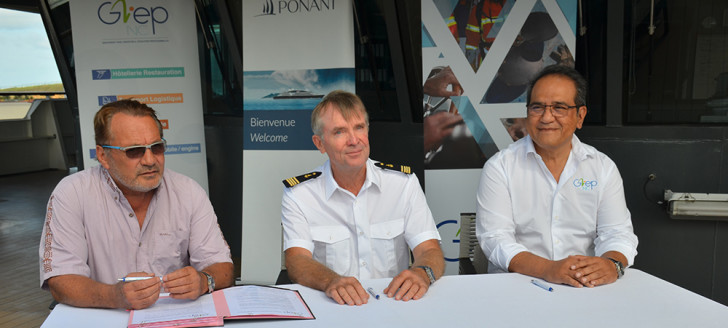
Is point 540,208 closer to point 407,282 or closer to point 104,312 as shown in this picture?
point 407,282

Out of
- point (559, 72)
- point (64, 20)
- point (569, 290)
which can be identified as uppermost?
point (64, 20)

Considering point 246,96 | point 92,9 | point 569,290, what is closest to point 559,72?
point 569,290

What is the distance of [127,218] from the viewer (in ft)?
7.00

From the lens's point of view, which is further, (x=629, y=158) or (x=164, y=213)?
(x=629, y=158)

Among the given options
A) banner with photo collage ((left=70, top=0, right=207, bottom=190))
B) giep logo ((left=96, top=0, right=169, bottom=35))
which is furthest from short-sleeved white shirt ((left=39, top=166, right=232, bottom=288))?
giep logo ((left=96, top=0, right=169, bottom=35))

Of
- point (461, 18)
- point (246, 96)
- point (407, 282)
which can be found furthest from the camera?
point (246, 96)

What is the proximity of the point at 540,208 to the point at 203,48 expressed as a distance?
4479 millimetres

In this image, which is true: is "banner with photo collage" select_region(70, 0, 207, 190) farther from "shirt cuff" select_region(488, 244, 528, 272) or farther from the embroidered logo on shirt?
the embroidered logo on shirt

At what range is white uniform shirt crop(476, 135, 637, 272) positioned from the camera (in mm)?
2369

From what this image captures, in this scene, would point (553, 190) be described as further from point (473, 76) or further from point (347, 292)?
point (473, 76)

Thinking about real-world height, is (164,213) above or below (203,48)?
below

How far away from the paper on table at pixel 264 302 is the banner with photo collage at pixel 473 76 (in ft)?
7.20

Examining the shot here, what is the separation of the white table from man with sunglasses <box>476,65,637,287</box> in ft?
1.60

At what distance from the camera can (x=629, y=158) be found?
378 centimetres
